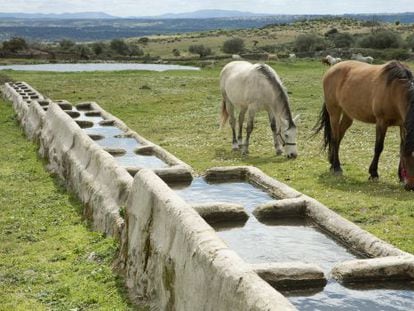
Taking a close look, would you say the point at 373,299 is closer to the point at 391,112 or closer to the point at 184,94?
the point at 391,112

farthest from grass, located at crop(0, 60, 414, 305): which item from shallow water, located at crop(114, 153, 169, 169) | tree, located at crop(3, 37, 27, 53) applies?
tree, located at crop(3, 37, 27, 53)

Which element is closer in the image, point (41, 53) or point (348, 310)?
point (348, 310)

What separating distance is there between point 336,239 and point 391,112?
5778 mm

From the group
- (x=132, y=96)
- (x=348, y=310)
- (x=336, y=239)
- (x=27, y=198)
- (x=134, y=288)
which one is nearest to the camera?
(x=348, y=310)

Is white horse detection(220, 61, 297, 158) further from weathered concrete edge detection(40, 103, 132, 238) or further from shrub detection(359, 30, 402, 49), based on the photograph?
shrub detection(359, 30, 402, 49)

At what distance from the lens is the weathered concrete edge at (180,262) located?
218 inches

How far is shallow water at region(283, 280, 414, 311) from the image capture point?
268 inches

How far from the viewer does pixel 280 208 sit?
33.1 feet

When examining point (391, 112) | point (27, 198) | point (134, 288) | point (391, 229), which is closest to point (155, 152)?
point (27, 198)

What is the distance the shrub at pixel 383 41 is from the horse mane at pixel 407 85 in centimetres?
5662

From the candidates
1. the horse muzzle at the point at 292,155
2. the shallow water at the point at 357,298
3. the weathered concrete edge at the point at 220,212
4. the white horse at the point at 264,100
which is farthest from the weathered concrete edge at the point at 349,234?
the white horse at the point at 264,100

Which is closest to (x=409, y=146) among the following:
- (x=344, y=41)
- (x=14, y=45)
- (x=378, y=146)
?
(x=378, y=146)

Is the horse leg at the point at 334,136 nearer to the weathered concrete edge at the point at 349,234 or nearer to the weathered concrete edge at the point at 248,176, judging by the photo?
the weathered concrete edge at the point at 248,176

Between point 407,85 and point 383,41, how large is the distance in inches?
2307
